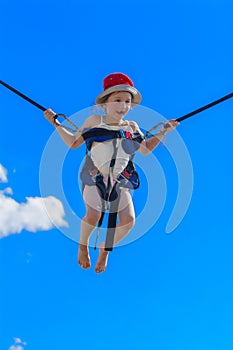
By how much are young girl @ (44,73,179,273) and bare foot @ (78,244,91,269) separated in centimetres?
34

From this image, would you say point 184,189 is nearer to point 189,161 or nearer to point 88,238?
point 189,161

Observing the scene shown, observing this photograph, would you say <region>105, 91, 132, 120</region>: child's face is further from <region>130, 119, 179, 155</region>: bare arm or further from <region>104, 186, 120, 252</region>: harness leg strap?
<region>104, 186, 120, 252</region>: harness leg strap

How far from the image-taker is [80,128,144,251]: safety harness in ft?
23.4

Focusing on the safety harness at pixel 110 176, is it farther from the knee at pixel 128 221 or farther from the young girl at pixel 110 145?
the knee at pixel 128 221

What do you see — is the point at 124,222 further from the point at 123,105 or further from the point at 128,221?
the point at 123,105

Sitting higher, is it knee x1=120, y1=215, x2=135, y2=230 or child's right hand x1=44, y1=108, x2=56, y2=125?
child's right hand x1=44, y1=108, x2=56, y2=125

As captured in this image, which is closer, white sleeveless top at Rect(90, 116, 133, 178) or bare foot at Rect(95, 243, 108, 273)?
white sleeveless top at Rect(90, 116, 133, 178)

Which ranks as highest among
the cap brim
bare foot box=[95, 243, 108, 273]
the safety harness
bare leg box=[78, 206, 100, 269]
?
the cap brim

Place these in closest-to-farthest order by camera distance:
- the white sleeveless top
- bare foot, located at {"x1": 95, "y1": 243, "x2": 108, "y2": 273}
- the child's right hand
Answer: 1. the white sleeveless top
2. the child's right hand
3. bare foot, located at {"x1": 95, "y1": 243, "x2": 108, "y2": 273}

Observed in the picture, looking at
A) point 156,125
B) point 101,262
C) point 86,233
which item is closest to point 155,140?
point 156,125

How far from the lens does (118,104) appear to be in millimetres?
7184

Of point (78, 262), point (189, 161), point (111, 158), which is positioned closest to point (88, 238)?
point (78, 262)

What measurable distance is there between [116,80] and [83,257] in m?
2.22

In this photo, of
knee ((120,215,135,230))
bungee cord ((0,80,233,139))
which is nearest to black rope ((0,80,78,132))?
bungee cord ((0,80,233,139))
